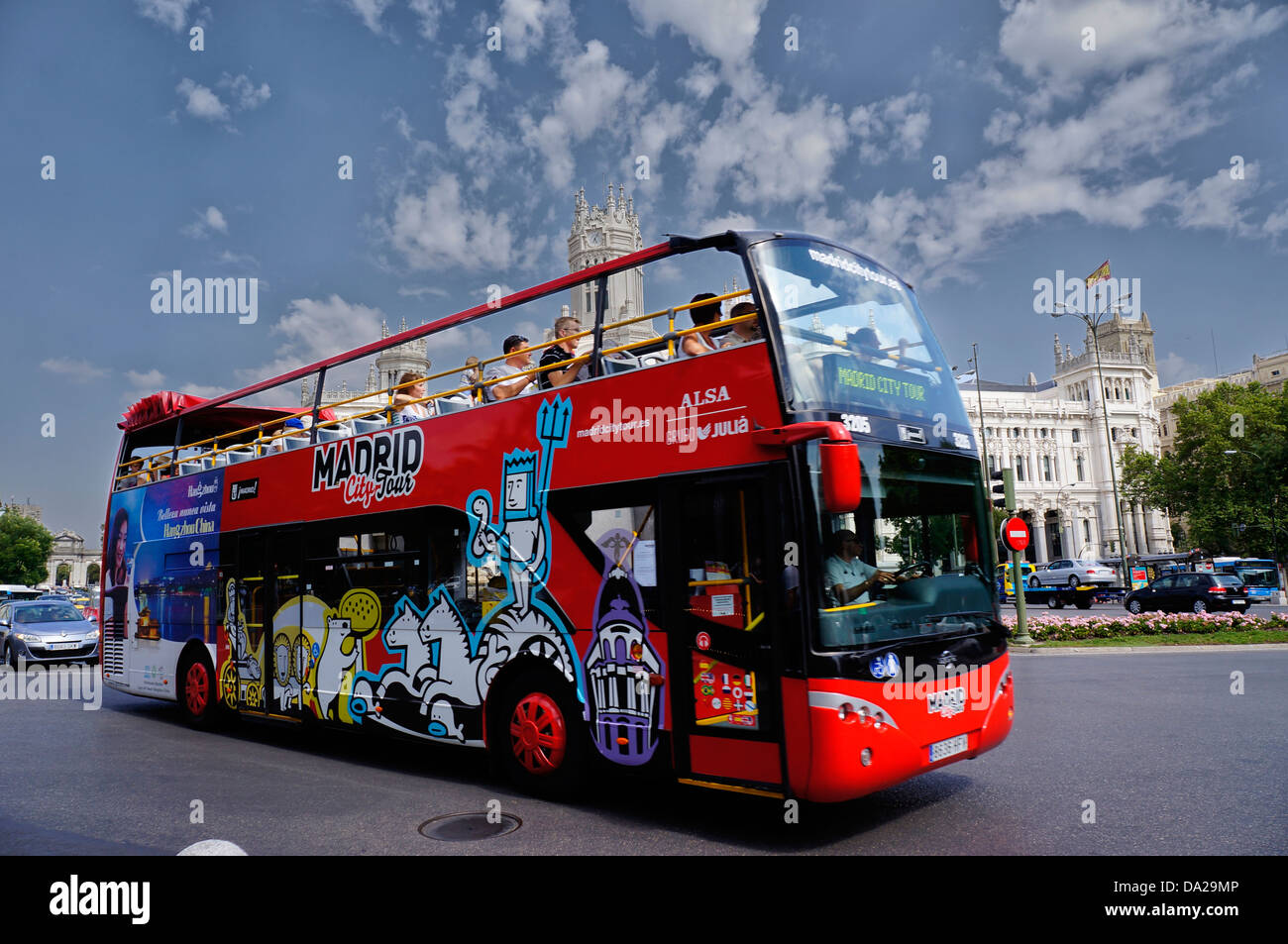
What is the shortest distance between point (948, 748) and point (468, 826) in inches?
126

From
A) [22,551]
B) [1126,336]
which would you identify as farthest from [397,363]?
[1126,336]

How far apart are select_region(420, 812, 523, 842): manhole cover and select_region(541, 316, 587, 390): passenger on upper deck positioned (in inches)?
127

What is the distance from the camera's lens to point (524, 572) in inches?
264

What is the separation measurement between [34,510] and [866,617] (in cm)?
20684

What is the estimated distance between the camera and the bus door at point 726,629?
5094 millimetres

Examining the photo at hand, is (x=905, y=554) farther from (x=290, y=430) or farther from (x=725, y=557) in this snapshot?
(x=290, y=430)

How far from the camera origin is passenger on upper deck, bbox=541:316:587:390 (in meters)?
6.74

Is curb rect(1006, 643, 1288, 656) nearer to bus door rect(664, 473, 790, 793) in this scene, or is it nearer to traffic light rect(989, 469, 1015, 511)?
traffic light rect(989, 469, 1015, 511)

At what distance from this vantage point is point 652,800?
6.48 m

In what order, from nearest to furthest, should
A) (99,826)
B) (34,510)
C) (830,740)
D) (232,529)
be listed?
(830,740) < (99,826) < (232,529) < (34,510)

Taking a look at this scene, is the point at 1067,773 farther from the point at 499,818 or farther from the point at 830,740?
the point at 499,818

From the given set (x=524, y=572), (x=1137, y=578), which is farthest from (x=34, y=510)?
(x=524, y=572)

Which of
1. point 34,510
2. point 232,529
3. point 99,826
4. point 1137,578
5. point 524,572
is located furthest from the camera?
point 34,510
